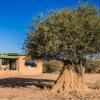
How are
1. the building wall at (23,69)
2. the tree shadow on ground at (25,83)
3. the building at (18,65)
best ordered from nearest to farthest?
1. the tree shadow on ground at (25,83)
2. the building at (18,65)
3. the building wall at (23,69)

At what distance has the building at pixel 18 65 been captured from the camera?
163ft

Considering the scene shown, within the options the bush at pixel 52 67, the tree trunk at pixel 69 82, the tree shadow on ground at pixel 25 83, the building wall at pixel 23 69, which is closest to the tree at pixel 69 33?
the tree trunk at pixel 69 82

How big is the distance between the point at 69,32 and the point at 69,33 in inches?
2.8

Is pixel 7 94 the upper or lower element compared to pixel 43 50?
lower

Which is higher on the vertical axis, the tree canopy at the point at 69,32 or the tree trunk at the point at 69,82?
the tree canopy at the point at 69,32

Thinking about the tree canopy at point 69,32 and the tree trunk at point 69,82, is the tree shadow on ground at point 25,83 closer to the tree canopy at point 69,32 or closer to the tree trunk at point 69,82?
the tree trunk at point 69,82

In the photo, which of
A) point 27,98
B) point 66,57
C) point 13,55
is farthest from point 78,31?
point 13,55

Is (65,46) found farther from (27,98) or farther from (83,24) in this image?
(27,98)

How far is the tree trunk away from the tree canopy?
4.36 feet

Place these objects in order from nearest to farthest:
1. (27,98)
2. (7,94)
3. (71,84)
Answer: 1. (27,98)
2. (7,94)
3. (71,84)

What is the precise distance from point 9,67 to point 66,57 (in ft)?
102

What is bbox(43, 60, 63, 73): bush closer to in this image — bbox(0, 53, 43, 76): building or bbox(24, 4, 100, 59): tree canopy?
bbox(0, 53, 43, 76): building

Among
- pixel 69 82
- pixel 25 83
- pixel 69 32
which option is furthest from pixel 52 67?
pixel 69 32

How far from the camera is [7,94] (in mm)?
20531
